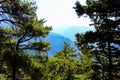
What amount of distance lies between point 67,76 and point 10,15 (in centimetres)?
3289

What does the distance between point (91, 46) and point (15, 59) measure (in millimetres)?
10137

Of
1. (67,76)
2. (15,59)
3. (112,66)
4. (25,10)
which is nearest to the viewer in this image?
(15,59)

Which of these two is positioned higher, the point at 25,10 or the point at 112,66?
the point at 25,10

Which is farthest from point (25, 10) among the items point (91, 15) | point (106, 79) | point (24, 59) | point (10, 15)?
point (106, 79)

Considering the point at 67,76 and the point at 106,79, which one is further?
the point at 67,76

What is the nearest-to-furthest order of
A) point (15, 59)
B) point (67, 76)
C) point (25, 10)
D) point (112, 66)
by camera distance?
point (15, 59) < point (25, 10) < point (112, 66) < point (67, 76)

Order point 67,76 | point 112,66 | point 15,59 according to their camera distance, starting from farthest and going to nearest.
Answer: point 67,76
point 112,66
point 15,59

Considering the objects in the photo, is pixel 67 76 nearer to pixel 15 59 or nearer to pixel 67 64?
pixel 67 64

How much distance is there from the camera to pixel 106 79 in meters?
24.3

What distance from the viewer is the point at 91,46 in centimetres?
2441

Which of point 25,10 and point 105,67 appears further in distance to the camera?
point 105,67

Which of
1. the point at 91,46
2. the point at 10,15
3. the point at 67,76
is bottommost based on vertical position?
the point at 67,76

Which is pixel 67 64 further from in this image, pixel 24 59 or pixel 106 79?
pixel 24 59

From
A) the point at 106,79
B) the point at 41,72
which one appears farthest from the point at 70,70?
the point at 41,72
